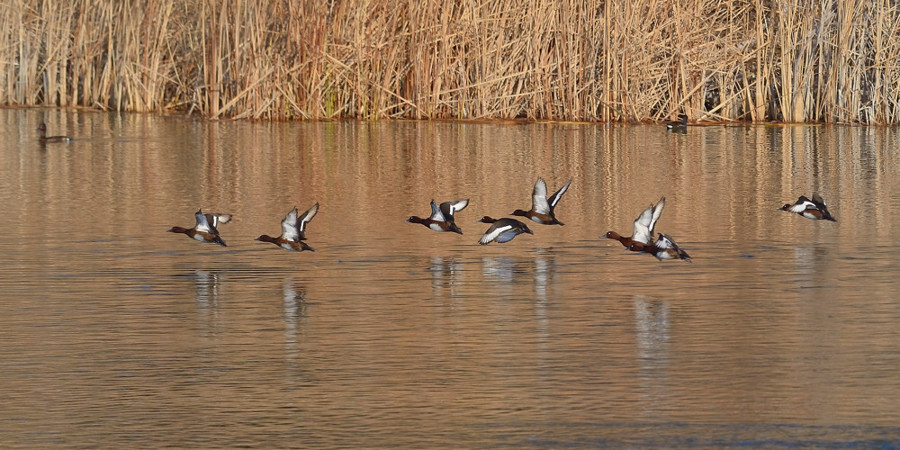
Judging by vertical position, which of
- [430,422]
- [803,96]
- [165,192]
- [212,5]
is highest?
[212,5]

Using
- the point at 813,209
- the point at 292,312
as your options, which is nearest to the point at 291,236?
the point at 292,312

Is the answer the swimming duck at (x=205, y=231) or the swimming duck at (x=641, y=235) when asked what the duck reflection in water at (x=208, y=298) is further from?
the swimming duck at (x=641, y=235)

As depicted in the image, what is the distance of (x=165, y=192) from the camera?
43.0ft

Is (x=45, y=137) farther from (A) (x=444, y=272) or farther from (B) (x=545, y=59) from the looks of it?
(A) (x=444, y=272)

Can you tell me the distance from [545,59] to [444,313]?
1340cm

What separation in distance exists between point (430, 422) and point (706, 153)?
453 inches

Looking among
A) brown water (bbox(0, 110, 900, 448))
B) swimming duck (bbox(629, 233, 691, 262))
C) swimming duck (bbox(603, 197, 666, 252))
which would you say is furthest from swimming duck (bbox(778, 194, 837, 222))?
swimming duck (bbox(629, 233, 691, 262))

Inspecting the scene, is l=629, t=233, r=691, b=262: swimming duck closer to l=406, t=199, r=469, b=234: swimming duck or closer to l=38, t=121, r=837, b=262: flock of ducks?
l=38, t=121, r=837, b=262: flock of ducks

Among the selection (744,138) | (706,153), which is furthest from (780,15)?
(706,153)

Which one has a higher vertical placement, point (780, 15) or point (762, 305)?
point (780, 15)

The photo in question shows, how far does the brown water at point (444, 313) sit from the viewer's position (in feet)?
18.2

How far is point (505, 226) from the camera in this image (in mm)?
9703

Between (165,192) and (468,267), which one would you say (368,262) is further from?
(165,192)

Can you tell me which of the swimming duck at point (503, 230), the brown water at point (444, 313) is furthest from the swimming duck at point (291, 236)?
the swimming duck at point (503, 230)
